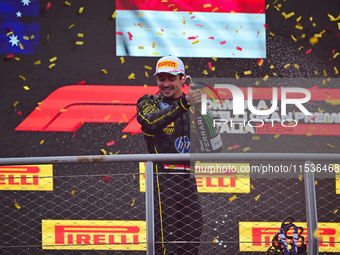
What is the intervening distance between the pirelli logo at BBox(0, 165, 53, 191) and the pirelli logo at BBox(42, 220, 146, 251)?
0.30 metres

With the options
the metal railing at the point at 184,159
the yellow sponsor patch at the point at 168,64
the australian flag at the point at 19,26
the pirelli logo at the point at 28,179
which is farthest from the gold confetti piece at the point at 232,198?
the australian flag at the point at 19,26

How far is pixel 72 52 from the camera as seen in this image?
361cm

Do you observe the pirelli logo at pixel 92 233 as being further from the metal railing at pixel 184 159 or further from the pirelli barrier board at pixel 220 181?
the metal railing at pixel 184 159

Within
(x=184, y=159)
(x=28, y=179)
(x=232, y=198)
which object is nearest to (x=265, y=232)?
(x=232, y=198)

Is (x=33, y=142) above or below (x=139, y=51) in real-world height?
below

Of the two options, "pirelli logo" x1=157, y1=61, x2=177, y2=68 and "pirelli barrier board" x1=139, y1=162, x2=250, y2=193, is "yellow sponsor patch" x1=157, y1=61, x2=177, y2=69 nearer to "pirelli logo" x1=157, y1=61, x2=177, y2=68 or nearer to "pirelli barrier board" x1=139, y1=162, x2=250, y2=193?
"pirelli logo" x1=157, y1=61, x2=177, y2=68

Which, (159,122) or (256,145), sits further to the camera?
(256,145)

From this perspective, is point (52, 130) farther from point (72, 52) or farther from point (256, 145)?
point (256, 145)

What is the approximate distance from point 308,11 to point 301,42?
277 mm

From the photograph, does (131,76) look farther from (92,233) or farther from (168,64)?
(92,233)

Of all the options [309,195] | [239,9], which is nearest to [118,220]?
[309,195]

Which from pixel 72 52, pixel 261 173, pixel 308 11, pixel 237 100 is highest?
pixel 308 11

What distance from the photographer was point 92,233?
3553mm

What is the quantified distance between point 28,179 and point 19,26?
1.27 meters
